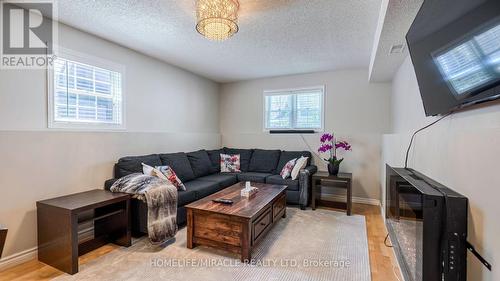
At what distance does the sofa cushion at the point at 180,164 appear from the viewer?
3.61m

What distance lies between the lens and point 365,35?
9.32ft

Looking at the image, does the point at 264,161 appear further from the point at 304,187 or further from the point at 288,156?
the point at 304,187

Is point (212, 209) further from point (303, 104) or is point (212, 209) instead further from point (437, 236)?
point (303, 104)

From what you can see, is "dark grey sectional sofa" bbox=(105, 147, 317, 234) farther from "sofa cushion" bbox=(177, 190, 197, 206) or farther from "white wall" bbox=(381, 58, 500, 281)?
"white wall" bbox=(381, 58, 500, 281)

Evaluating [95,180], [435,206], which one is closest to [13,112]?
[95,180]

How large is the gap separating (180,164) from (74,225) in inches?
Answer: 70.0

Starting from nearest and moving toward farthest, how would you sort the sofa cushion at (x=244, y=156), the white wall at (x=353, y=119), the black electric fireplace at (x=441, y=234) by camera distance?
the black electric fireplace at (x=441, y=234)
the white wall at (x=353, y=119)
the sofa cushion at (x=244, y=156)

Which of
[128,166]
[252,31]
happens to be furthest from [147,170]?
[252,31]

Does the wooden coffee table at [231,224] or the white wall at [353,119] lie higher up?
the white wall at [353,119]

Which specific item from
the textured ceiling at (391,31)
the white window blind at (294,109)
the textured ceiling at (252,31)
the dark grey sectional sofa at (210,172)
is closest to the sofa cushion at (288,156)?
the dark grey sectional sofa at (210,172)

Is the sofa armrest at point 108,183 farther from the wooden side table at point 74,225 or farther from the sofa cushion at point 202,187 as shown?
the sofa cushion at point 202,187

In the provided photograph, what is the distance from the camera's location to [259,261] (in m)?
2.25

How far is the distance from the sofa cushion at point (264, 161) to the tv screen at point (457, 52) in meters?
3.05

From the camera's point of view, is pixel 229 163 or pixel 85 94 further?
pixel 229 163
